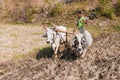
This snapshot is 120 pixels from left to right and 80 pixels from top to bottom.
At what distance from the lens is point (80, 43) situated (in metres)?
16.6

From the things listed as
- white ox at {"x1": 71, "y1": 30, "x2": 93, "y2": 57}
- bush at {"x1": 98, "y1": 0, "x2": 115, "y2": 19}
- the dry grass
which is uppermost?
bush at {"x1": 98, "y1": 0, "x2": 115, "y2": 19}

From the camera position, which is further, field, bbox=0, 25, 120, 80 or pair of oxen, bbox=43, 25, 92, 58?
pair of oxen, bbox=43, 25, 92, 58

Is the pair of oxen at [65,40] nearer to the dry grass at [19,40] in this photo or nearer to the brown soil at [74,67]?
the brown soil at [74,67]

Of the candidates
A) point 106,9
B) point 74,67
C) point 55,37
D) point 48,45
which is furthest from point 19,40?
point 74,67

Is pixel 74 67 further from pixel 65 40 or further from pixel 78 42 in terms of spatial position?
pixel 65 40

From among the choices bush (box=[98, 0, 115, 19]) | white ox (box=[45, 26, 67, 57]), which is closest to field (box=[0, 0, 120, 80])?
bush (box=[98, 0, 115, 19])

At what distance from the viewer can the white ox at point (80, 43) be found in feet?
54.4

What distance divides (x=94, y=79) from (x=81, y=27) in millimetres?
4039

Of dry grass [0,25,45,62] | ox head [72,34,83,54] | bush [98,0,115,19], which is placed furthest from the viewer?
bush [98,0,115,19]

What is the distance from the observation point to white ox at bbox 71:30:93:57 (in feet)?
54.4

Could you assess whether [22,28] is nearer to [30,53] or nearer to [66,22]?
[66,22]

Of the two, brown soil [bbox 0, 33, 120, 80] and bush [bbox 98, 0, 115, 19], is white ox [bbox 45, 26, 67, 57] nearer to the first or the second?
brown soil [bbox 0, 33, 120, 80]

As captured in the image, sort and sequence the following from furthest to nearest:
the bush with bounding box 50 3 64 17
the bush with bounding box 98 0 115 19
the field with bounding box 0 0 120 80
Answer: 1. the bush with bounding box 50 3 64 17
2. the bush with bounding box 98 0 115 19
3. the field with bounding box 0 0 120 80

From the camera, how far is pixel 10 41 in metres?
23.2
